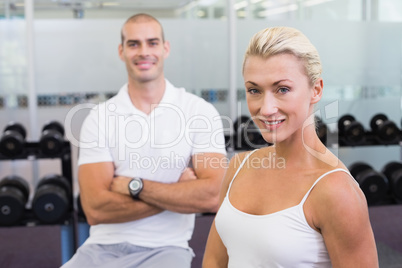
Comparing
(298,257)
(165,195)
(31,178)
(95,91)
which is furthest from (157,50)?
(31,178)

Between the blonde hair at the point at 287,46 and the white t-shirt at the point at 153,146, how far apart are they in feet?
2.58

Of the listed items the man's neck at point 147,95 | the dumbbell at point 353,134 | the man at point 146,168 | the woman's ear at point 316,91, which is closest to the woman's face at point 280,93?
the woman's ear at point 316,91

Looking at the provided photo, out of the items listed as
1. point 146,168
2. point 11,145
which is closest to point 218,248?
point 146,168

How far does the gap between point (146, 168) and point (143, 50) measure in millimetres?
444

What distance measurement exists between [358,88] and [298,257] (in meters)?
3.73

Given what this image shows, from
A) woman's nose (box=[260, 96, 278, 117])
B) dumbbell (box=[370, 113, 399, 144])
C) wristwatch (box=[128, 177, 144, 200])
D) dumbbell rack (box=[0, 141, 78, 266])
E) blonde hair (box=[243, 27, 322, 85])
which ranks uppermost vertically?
blonde hair (box=[243, 27, 322, 85])

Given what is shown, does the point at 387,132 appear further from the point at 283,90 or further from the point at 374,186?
the point at 283,90

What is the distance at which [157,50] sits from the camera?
5.87ft

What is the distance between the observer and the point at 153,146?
5.46ft

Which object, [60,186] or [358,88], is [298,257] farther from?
[358,88]

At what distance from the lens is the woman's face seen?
89cm

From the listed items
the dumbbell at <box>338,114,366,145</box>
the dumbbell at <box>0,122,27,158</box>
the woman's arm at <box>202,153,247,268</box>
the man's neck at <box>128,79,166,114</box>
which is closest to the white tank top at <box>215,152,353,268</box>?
the woman's arm at <box>202,153,247,268</box>

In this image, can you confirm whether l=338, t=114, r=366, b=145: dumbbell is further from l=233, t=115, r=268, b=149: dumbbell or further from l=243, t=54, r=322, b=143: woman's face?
l=243, t=54, r=322, b=143: woman's face

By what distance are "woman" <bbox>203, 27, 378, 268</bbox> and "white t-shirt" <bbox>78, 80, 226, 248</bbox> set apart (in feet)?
2.16
